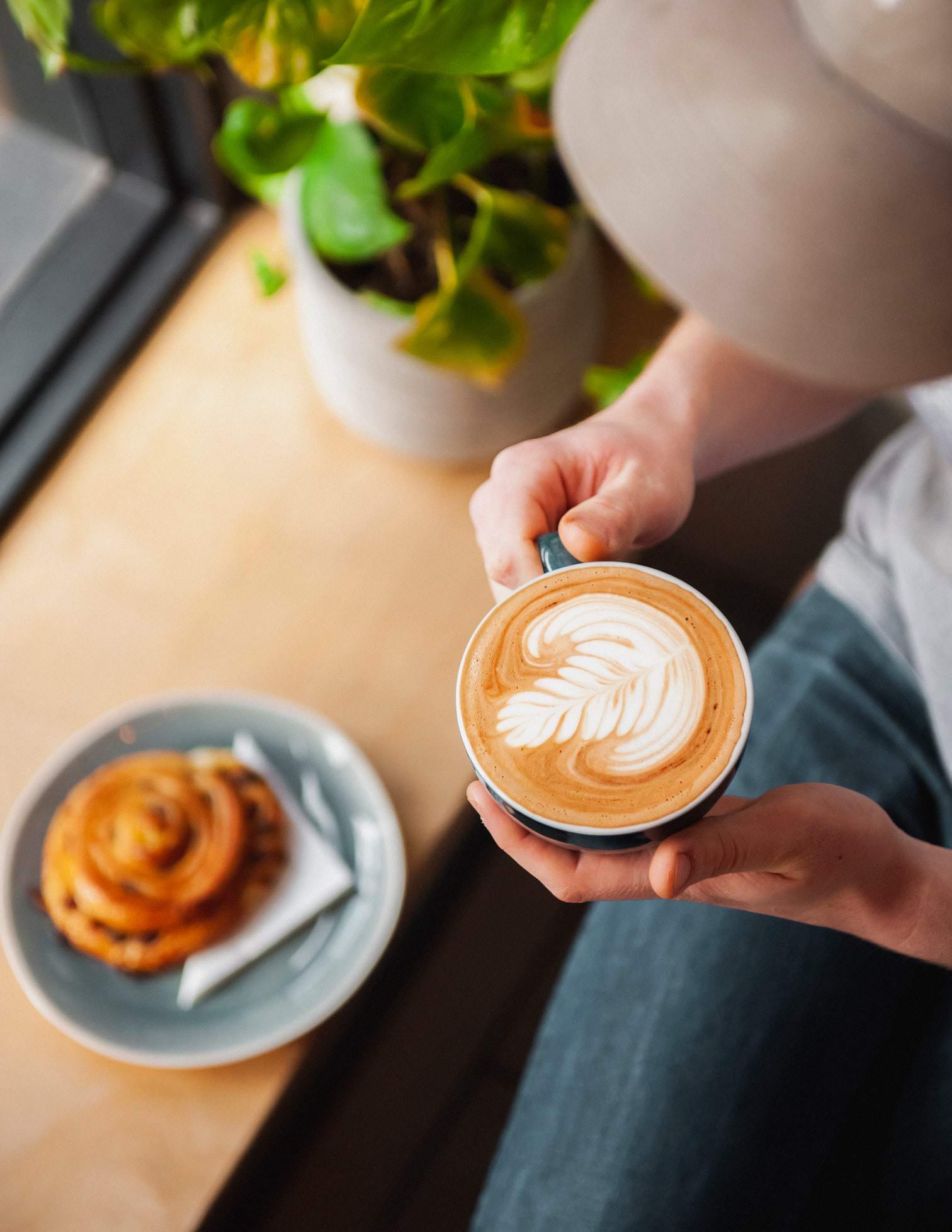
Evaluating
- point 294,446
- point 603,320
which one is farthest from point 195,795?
point 603,320

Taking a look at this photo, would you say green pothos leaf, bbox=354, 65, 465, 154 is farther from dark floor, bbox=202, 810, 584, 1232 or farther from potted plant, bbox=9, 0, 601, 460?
dark floor, bbox=202, 810, 584, 1232

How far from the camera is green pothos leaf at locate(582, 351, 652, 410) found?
973mm

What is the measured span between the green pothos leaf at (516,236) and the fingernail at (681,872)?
514mm

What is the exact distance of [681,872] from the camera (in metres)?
0.51

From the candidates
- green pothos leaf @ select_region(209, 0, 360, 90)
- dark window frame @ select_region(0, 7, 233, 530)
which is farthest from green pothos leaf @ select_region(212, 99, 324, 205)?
dark window frame @ select_region(0, 7, 233, 530)

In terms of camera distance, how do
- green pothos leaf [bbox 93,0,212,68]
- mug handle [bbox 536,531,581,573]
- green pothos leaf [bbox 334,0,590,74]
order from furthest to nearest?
green pothos leaf [bbox 93,0,212,68]
mug handle [bbox 536,531,581,573]
green pothos leaf [bbox 334,0,590,74]

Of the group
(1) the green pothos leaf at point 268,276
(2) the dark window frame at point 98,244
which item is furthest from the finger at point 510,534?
(2) the dark window frame at point 98,244

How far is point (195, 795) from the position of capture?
86 centimetres

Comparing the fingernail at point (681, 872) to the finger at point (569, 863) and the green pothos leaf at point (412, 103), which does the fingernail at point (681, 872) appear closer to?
the finger at point (569, 863)

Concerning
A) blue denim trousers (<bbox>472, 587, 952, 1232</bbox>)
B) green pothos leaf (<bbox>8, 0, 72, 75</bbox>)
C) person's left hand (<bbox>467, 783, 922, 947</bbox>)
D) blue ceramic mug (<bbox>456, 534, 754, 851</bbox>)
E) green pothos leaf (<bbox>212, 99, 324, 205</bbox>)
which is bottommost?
blue denim trousers (<bbox>472, 587, 952, 1232</bbox>)

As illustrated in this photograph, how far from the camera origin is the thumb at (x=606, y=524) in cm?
58

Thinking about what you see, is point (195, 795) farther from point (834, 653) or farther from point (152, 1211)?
point (834, 653)

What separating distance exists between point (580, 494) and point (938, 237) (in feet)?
1.39

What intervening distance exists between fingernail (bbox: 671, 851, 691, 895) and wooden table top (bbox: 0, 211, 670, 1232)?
428 mm
